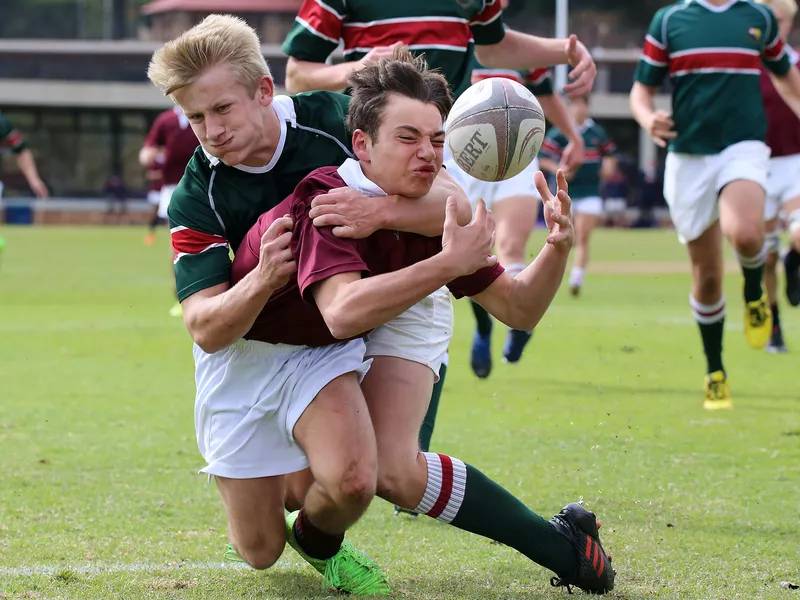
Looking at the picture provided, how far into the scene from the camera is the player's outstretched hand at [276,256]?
3.49 meters

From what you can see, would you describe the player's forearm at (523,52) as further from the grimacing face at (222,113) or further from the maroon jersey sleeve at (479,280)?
the grimacing face at (222,113)

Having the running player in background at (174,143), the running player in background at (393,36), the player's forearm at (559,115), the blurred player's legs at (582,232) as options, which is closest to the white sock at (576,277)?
the blurred player's legs at (582,232)

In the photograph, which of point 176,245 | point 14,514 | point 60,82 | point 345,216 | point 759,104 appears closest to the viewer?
point 345,216

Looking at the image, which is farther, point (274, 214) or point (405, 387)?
point (405, 387)

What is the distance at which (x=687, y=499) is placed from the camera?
16.5ft

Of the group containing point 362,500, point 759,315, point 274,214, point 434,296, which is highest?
point 274,214

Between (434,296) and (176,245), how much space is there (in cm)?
95

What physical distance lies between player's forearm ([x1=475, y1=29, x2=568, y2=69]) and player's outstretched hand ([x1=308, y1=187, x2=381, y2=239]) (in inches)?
93.8

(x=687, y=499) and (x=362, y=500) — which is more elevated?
(x=362, y=500)

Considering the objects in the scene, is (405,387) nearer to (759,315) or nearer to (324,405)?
(324,405)

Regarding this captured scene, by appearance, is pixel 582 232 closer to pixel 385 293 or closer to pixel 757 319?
pixel 757 319

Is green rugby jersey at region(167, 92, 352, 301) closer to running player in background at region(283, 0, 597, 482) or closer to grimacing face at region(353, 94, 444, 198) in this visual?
grimacing face at region(353, 94, 444, 198)

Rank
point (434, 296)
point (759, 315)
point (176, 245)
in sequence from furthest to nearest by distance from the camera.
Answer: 1. point (759, 315)
2. point (434, 296)
3. point (176, 245)

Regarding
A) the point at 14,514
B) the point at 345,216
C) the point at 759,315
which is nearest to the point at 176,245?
the point at 345,216
